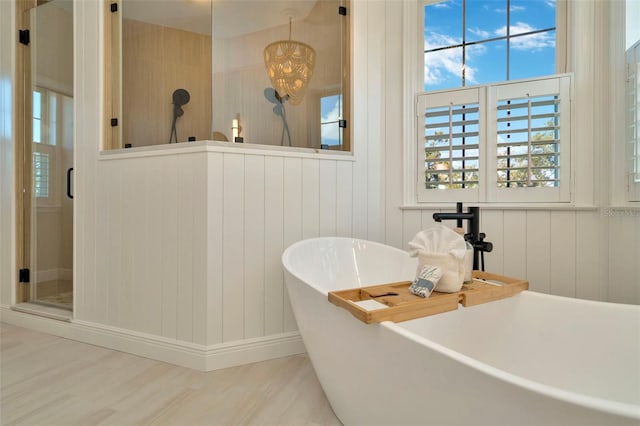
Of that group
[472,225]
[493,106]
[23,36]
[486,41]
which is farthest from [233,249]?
[23,36]

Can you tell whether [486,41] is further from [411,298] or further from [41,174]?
[41,174]

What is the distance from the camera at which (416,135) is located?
227 cm

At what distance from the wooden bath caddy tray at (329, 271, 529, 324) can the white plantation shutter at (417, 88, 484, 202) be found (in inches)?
33.8

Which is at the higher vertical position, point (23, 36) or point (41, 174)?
point (23, 36)

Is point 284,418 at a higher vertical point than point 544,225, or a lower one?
lower

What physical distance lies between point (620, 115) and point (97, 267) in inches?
112

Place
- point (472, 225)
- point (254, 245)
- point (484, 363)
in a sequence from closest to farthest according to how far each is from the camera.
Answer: point (484, 363) < point (472, 225) < point (254, 245)

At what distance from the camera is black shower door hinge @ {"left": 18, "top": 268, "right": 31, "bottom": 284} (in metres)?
2.50

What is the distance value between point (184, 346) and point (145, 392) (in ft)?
0.96

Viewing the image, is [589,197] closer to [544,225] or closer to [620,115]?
[544,225]

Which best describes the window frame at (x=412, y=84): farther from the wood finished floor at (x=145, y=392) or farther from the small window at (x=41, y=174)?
the small window at (x=41, y=174)

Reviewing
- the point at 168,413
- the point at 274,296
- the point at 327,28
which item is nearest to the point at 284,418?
the point at 168,413

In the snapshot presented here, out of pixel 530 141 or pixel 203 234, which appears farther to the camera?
pixel 530 141

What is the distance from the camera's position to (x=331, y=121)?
225 cm
